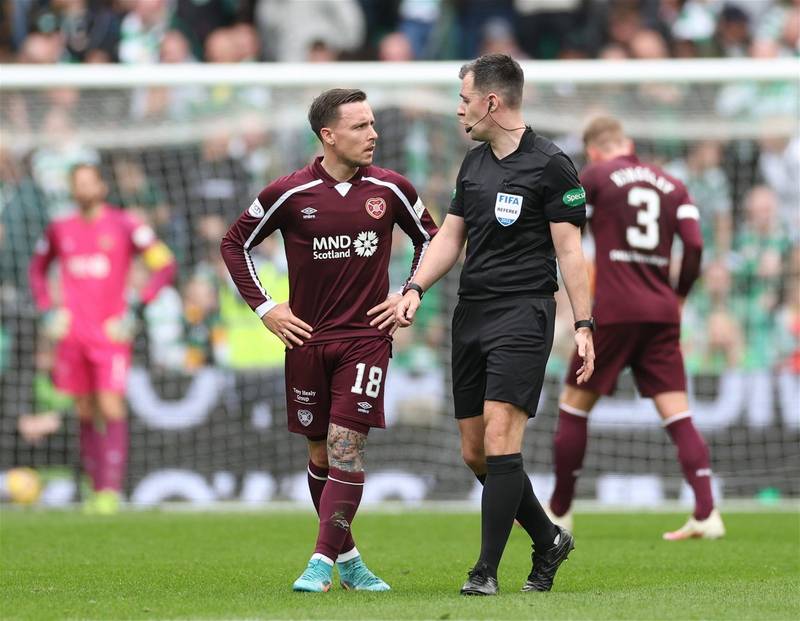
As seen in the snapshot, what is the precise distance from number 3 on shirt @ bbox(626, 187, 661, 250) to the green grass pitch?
1.82 m

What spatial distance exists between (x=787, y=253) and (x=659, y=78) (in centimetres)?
197

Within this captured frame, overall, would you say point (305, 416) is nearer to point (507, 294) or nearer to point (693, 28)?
point (507, 294)

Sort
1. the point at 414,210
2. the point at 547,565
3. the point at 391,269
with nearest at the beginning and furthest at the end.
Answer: the point at 547,565
the point at 414,210
the point at 391,269

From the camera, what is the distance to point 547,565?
668 centimetres

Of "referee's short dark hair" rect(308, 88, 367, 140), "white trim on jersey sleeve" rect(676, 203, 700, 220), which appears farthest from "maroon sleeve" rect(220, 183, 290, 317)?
"white trim on jersey sleeve" rect(676, 203, 700, 220)

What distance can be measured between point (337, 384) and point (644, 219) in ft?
11.3

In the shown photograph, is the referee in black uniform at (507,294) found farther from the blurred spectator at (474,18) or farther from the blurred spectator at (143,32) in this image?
the blurred spectator at (474,18)

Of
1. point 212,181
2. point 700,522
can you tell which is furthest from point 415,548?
point 212,181

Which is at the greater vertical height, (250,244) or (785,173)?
(785,173)

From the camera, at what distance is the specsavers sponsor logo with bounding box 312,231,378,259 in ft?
22.4

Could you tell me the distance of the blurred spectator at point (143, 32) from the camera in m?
16.7

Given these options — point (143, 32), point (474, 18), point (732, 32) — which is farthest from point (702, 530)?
point (143, 32)

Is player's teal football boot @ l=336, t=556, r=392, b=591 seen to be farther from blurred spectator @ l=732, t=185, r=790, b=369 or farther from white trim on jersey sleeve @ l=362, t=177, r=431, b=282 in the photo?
blurred spectator @ l=732, t=185, r=790, b=369

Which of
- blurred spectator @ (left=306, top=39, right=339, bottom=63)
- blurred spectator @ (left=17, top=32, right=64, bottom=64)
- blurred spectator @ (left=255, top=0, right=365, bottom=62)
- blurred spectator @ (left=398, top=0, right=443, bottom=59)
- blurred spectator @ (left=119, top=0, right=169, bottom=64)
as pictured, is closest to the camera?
blurred spectator @ (left=306, top=39, right=339, bottom=63)
